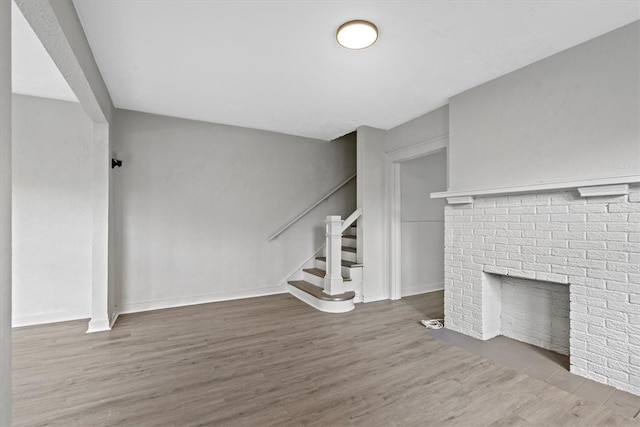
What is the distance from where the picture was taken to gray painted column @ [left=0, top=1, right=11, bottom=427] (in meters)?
0.95

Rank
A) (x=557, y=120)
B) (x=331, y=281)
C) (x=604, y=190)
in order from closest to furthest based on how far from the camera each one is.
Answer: (x=604, y=190)
(x=557, y=120)
(x=331, y=281)

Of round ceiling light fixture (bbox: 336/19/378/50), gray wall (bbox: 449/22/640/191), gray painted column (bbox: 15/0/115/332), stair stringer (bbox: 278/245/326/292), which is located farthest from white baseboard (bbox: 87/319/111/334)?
gray wall (bbox: 449/22/640/191)

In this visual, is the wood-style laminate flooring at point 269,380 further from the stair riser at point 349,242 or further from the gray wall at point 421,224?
the stair riser at point 349,242

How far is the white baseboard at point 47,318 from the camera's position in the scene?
10.2 feet

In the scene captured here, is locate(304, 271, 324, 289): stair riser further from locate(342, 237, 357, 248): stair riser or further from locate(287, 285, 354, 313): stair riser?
locate(342, 237, 357, 248): stair riser

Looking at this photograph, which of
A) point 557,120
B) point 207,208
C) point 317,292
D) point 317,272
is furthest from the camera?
point 317,272

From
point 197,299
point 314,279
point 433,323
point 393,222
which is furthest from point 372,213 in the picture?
point 197,299

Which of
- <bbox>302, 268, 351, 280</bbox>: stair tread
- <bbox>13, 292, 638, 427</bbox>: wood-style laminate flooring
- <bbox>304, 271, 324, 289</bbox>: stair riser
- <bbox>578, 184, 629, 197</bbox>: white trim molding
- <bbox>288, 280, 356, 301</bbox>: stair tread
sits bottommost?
<bbox>13, 292, 638, 427</bbox>: wood-style laminate flooring

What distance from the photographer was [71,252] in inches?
130

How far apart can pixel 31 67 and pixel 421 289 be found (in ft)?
16.8

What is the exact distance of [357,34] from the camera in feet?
6.74

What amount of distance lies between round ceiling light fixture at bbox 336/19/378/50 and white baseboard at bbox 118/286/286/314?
3.35 m

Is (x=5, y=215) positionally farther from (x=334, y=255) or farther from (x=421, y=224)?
(x=421, y=224)

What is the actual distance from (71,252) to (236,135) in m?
2.35
